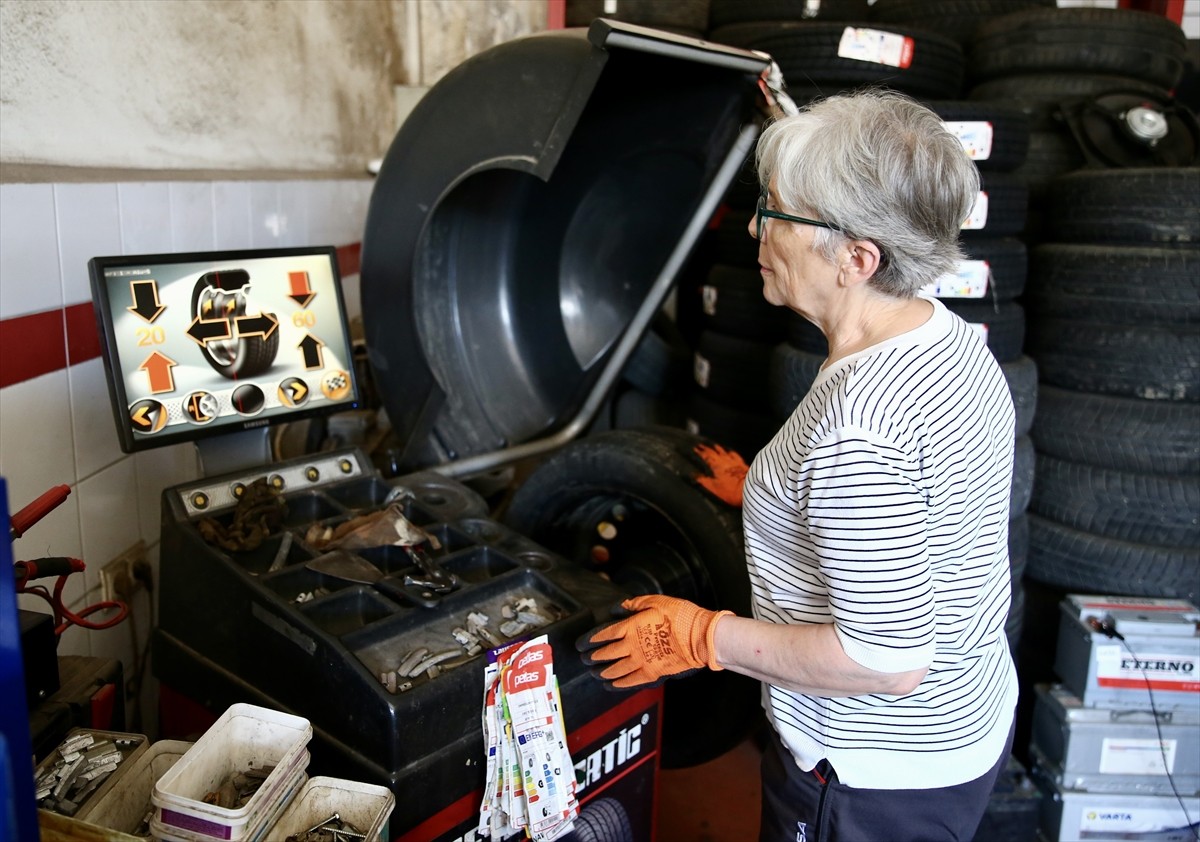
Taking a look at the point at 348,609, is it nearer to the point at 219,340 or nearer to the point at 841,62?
the point at 219,340

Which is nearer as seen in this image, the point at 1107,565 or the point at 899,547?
the point at 899,547

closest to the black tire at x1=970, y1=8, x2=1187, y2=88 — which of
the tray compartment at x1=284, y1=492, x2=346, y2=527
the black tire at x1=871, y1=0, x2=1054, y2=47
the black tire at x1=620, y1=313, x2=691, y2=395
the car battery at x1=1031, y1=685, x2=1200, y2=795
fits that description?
the black tire at x1=871, y1=0, x2=1054, y2=47

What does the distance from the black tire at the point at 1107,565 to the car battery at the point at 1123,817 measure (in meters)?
0.47

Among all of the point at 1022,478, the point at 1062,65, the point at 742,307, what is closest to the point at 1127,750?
the point at 1022,478

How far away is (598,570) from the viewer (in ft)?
6.65

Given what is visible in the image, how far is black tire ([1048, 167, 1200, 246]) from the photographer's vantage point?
224 cm

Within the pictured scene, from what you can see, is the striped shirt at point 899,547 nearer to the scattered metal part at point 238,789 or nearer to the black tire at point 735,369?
the scattered metal part at point 238,789

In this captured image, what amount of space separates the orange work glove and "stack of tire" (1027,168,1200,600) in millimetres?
1495

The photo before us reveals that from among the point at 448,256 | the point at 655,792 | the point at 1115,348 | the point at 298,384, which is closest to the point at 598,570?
the point at 655,792

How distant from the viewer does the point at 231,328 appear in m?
1.63

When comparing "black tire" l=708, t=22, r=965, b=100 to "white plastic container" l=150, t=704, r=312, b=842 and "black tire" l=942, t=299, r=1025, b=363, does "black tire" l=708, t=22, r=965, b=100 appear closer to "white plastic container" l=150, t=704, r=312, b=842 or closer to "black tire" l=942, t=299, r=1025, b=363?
"black tire" l=942, t=299, r=1025, b=363

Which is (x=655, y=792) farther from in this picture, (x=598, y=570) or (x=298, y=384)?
(x=298, y=384)

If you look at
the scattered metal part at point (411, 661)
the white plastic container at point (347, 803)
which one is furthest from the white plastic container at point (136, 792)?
the scattered metal part at point (411, 661)

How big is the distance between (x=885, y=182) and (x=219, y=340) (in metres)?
1.12
